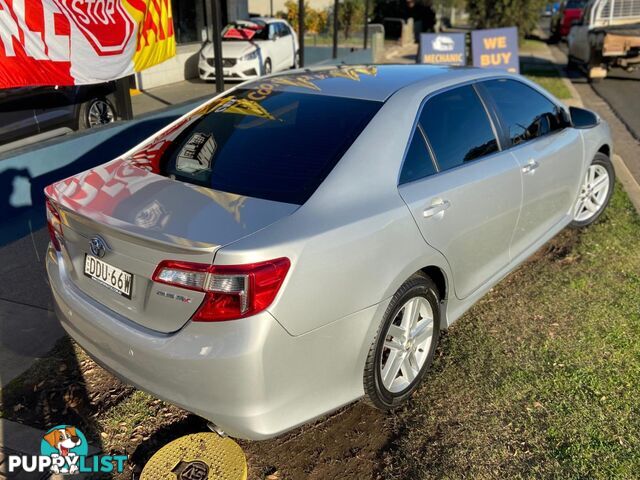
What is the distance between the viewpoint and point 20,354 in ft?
11.4

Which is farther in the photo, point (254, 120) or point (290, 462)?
point (254, 120)

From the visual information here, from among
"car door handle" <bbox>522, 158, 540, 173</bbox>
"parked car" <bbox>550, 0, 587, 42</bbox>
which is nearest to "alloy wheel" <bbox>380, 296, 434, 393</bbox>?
"car door handle" <bbox>522, 158, 540, 173</bbox>

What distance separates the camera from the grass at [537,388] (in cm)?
→ 268

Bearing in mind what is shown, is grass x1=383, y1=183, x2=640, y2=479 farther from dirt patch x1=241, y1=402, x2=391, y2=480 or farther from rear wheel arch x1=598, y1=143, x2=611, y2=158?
rear wheel arch x1=598, y1=143, x2=611, y2=158

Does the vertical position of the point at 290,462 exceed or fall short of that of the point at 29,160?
it falls short

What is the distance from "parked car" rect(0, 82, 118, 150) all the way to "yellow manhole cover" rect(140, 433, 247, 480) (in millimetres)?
4630

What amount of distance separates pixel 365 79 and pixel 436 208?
0.97 metres

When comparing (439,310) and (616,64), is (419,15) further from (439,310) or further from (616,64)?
(439,310)

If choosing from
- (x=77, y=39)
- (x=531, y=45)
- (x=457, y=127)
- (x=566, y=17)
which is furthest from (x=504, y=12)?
(x=457, y=127)

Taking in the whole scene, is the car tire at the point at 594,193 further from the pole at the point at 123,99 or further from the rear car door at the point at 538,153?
the pole at the point at 123,99

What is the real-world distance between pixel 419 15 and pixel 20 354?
35.2 meters

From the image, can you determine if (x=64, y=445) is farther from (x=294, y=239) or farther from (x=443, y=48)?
(x=443, y=48)

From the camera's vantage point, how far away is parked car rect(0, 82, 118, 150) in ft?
19.6

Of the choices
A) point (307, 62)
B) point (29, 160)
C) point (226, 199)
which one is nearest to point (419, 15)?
point (307, 62)
